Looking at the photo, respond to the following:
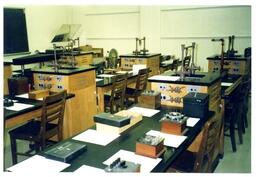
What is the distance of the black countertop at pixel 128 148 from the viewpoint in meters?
1.50

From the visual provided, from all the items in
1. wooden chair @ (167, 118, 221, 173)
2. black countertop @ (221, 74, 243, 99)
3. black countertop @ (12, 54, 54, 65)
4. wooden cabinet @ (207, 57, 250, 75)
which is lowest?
wooden chair @ (167, 118, 221, 173)

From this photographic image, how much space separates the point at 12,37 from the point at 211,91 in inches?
209

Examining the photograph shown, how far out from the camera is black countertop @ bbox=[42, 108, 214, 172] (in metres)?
1.50

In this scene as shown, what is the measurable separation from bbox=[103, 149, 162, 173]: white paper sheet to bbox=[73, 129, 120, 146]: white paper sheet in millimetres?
173

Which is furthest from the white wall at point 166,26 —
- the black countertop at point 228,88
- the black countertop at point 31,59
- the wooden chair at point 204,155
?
the wooden chair at point 204,155

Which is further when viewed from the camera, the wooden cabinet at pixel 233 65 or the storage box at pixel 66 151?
the wooden cabinet at pixel 233 65

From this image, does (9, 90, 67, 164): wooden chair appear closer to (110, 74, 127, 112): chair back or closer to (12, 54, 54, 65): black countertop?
(110, 74, 127, 112): chair back

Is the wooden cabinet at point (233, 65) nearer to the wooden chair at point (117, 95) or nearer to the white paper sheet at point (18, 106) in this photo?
the wooden chair at point (117, 95)

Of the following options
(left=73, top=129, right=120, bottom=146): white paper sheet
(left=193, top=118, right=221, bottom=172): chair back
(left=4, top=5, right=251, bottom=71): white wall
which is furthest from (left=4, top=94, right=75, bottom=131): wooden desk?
(left=4, top=5, right=251, bottom=71): white wall

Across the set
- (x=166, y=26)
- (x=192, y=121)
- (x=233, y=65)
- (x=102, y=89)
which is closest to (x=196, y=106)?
(x=192, y=121)

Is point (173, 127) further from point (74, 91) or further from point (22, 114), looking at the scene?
point (74, 91)

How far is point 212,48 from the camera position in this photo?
656 centimetres

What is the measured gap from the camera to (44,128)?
2500 millimetres

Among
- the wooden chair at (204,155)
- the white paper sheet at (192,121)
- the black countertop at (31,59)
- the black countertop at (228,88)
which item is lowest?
the wooden chair at (204,155)
